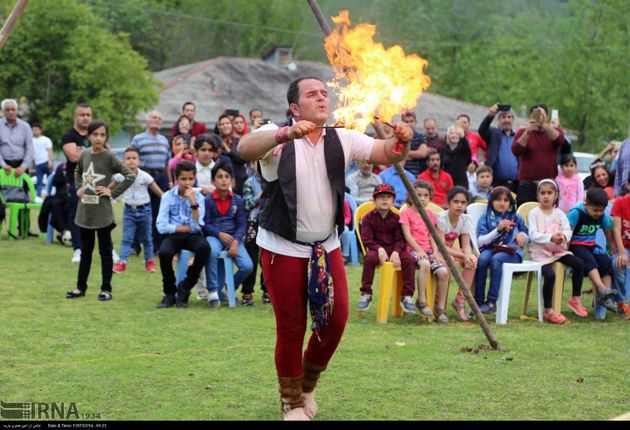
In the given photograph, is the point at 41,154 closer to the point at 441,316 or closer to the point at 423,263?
Result: the point at 423,263

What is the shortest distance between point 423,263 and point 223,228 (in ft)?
7.37

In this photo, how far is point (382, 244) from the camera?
10508mm

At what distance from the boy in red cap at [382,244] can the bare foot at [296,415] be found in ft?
13.9

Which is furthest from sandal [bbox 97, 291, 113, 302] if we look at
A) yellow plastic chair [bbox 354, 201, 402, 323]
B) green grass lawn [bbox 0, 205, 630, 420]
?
yellow plastic chair [bbox 354, 201, 402, 323]

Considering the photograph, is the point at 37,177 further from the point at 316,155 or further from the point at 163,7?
the point at 163,7

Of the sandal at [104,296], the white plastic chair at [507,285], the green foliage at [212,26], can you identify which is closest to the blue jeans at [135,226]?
the sandal at [104,296]

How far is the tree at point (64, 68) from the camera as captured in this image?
40250 millimetres

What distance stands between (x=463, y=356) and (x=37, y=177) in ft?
55.0

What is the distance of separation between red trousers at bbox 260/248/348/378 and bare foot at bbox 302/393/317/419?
0.70ft

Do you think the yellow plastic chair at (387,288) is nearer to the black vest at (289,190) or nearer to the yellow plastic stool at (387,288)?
the yellow plastic stool at (387,288)

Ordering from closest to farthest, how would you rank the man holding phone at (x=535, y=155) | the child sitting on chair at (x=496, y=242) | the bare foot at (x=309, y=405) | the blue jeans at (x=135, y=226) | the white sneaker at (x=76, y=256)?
the bare foot at (x=309, y=405) → the child sitting on chair at (x=496, y=242) → the man holding phone at (x=535, y=155) → the blue jeans at (x=135, y=226) → the white sneaker at (x=76, y=256)

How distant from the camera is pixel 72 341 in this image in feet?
28.5

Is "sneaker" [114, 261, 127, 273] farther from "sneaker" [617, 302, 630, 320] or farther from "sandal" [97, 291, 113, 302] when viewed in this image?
"sneaker" [617, 302, 630, 320]

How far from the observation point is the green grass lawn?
21.2 feet
